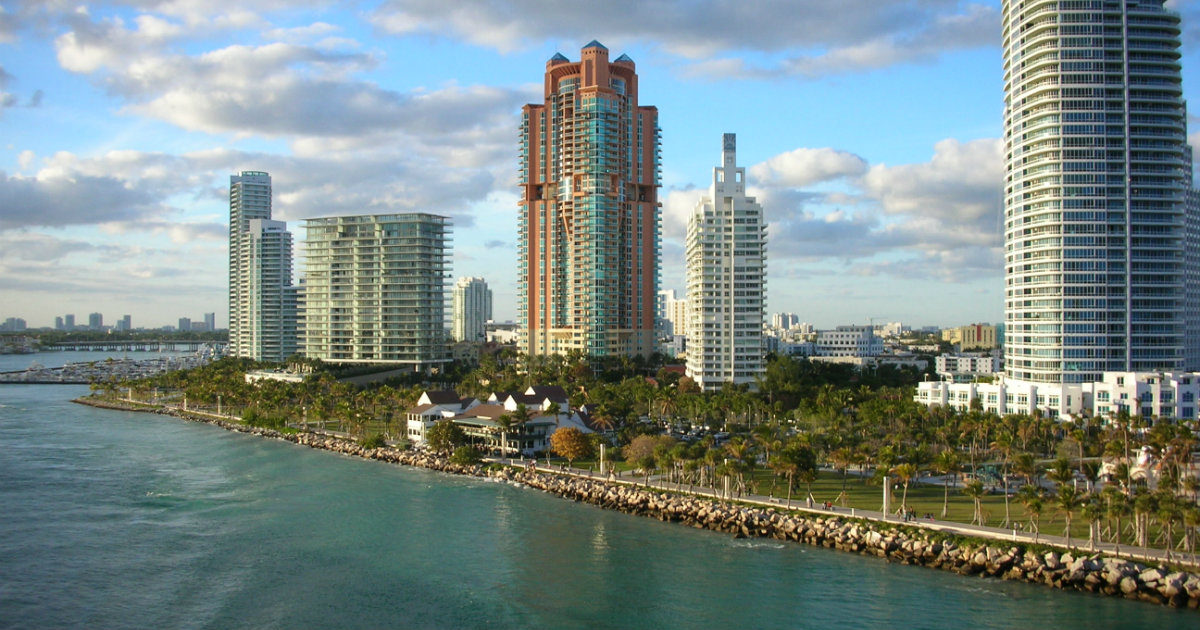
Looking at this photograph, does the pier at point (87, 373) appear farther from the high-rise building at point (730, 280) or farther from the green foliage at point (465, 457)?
the green foliage at point (465, 457)

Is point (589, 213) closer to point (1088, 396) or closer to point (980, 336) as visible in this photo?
point (1088, 396)

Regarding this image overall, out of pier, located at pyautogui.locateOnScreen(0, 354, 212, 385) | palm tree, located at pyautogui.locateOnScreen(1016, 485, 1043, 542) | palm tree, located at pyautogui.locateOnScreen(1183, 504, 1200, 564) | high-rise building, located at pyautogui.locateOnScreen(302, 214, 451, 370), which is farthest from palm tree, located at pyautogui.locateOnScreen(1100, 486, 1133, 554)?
pier, located at pyautogui.locateOnScreen(0, 354, 212, 385)

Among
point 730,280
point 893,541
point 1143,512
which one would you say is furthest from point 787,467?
point 730,280

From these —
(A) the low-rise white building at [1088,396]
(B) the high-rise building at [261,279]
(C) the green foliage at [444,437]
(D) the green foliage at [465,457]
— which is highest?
(B) the high-rise building at [261,279]

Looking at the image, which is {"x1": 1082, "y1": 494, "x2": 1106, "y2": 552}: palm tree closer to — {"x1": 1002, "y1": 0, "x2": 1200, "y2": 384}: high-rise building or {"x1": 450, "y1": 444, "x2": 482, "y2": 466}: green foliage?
{"x1": 1002, "y1": 0, "x2": 1200, "y2": 384}: high-rise building

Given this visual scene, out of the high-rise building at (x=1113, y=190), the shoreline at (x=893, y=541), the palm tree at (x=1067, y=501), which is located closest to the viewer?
the shoreline at (x=893, y=541)

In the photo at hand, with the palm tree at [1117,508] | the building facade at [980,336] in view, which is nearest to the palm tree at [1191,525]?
the palm tree at [1117,508]
